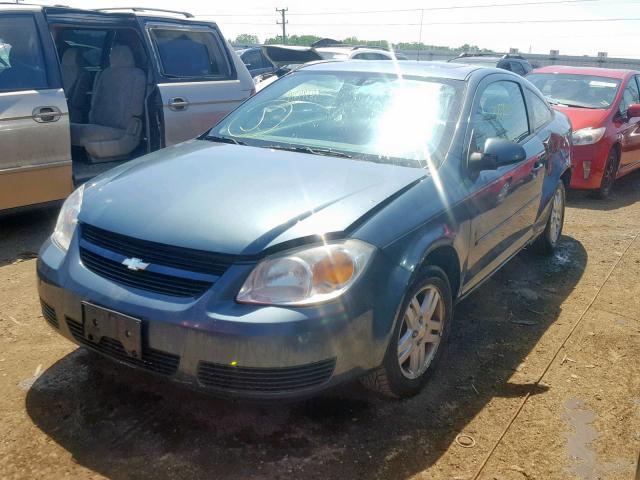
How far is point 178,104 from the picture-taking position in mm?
5715

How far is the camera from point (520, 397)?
306cm

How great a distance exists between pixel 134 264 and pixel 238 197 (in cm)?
53

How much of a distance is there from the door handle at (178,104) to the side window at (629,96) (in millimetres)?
5282

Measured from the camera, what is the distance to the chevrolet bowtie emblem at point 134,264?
8.11 feet

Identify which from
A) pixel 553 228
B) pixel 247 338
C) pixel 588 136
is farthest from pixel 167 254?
pixel 588 136

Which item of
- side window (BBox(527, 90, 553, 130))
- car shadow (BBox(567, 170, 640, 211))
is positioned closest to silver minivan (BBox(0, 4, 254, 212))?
side window (BBox(527, 90, 553, 130))

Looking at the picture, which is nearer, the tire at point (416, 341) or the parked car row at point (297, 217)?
the parked car row at point (297, 217)

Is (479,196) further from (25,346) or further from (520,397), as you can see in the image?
(25,346)

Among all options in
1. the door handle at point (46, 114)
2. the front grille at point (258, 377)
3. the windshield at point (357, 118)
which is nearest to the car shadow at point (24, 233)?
the door handle at point (46, 114)

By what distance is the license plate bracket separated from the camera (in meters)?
2.38

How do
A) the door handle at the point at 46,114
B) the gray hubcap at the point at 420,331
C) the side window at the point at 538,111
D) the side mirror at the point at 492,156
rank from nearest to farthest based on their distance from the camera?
the gray hubcap at the point at 420,331, the side mirror at the point at 492,156, the side window at the point at 538,111, the door handle at the point at 46,114

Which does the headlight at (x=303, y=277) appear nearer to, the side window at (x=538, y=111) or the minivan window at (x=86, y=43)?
the side window at (x=538, y=111)

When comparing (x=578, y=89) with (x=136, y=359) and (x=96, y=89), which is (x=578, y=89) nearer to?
(x=96, y=89)

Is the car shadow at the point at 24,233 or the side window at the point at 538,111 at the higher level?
the side window at the point at 538,111
